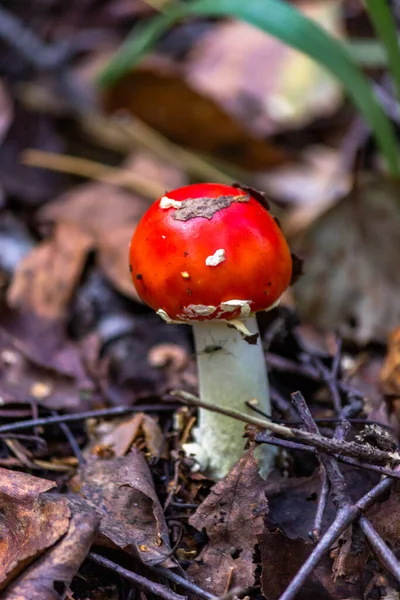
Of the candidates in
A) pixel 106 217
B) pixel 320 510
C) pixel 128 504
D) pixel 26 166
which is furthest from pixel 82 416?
pixel 26 166

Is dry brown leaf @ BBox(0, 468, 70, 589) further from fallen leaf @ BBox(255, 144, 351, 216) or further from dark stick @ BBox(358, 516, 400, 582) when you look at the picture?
fallen leaf @ BBox(255, 144, 351, 216)

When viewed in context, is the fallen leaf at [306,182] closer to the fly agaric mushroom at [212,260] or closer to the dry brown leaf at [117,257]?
the dry brown leaf at [117,257]

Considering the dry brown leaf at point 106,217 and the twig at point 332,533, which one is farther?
the dry brown leaf at point 106,217

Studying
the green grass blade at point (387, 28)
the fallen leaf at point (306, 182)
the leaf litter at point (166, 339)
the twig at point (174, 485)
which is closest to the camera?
the leaf litter at point (166, 339)

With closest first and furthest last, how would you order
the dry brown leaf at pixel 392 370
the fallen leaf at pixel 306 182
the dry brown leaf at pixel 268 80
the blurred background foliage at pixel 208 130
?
the dry brown leaf at pixel 392 370 → the blurred background foliage at pixel 208 130 → the fallen leaf at pixel 306 182 → the dry brown leaf at pixel 268 80

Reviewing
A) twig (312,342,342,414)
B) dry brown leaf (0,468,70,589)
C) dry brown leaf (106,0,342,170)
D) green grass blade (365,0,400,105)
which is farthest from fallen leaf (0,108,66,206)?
dry brown leaf (0,468,70,589)

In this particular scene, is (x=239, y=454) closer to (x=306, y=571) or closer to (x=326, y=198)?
A: (x=306, y=571)

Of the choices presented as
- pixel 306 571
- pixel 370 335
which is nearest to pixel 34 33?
pixel 370 335

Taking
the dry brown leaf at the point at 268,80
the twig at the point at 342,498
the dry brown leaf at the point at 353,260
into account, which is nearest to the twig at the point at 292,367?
the dry brown leaf at the point at 353,260

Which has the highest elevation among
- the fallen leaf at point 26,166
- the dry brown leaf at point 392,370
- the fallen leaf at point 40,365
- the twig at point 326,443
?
the twig at point 326,443
